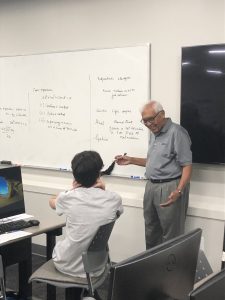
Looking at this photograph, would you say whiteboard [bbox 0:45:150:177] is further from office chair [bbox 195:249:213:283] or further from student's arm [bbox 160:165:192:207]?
office chair [bbox 195:249:213:283]

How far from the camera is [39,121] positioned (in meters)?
4.26

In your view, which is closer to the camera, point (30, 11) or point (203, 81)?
point (203, 81)

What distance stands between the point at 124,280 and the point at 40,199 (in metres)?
3.19

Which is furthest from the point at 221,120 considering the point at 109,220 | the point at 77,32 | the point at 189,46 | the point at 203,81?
the point at 77,32

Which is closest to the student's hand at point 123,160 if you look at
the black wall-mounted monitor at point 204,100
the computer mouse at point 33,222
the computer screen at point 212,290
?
the black wall-mounted monitor at point 204,100

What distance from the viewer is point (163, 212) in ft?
10.2

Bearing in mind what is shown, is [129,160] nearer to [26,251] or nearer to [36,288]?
[26,251]

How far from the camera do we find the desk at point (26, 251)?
9.23ft

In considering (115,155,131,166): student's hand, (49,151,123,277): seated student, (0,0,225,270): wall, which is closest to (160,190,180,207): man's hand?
(0,0,225,270): wall

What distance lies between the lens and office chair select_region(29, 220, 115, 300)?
7.33ft

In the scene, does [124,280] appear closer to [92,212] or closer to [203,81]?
[92,212]

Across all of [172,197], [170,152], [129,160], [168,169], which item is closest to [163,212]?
[172,197]

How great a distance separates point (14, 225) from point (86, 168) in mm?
795

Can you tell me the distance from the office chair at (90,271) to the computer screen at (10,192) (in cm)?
55
